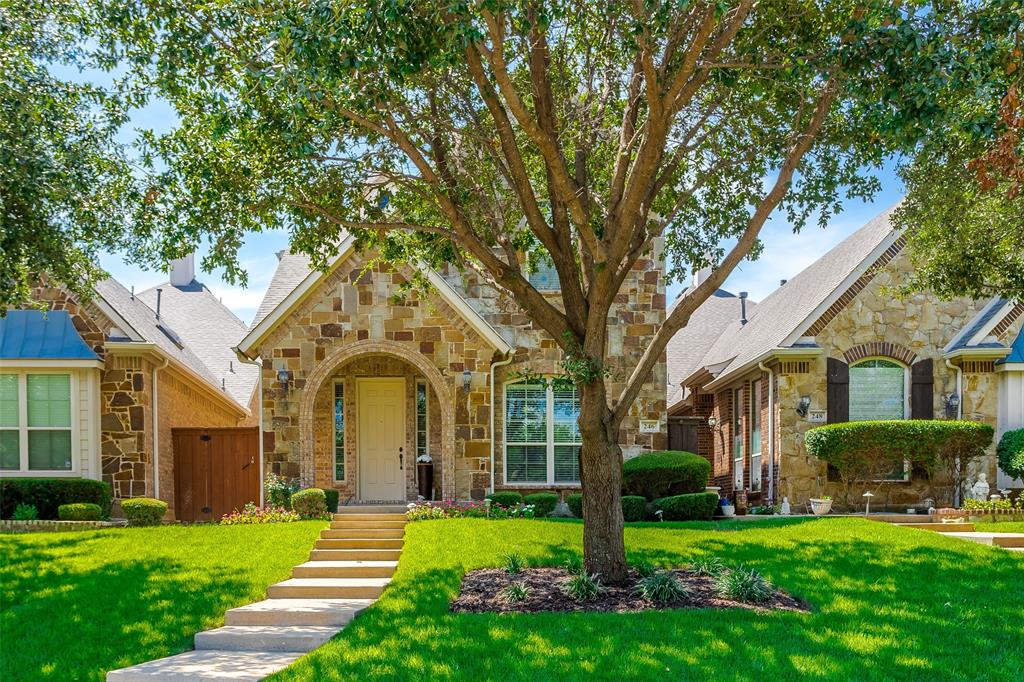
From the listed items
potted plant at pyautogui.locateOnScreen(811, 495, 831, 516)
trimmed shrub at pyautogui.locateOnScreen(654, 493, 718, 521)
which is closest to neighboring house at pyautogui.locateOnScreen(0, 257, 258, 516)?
trimmed shrub at pyautogui.locateOnScreen(654, 493, 718, 521)

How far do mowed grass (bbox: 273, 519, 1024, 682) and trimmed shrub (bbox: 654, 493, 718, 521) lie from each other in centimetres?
498

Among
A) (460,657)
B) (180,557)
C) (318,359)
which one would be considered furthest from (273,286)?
(460,657)

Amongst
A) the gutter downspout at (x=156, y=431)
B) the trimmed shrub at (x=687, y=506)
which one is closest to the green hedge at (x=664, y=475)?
the trimmed shrub at (x=687, y=506)

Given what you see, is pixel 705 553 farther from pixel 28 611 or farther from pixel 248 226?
pixel 28 611

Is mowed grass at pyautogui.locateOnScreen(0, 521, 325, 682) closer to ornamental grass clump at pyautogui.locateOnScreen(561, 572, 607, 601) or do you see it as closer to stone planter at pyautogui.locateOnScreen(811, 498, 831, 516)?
ornamental grass clump at pyautogui.locateOnScreen(561, 572, 607, 601)

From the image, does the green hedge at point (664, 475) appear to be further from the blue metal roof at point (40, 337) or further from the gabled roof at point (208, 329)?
the gabled roof at point (208, 329)

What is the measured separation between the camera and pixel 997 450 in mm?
17953

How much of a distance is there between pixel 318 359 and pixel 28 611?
838 cm

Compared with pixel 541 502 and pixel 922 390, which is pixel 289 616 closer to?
pixel 541 502

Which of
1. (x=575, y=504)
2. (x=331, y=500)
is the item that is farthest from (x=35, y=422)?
(x=575, y=504)

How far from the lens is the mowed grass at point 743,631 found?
7773mm

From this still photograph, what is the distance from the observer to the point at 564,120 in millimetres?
12773

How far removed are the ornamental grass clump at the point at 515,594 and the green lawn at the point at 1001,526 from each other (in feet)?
27.8

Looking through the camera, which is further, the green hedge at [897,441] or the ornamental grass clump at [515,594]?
the green hedge at [897,441]
